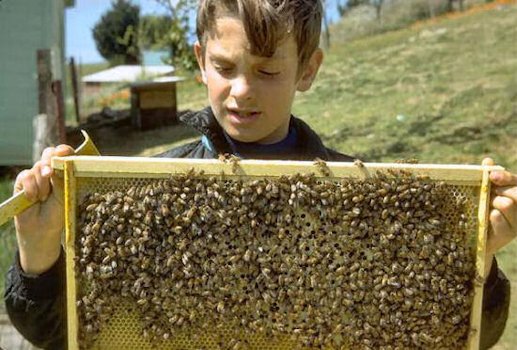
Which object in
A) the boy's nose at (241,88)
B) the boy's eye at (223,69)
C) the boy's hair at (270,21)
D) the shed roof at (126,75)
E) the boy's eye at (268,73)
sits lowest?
the shed roof at (126,75)

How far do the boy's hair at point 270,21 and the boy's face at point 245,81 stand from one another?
0.03 metres

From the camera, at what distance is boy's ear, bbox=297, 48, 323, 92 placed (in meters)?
2.45

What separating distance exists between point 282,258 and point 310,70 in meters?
0.83

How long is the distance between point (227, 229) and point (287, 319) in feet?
0.99

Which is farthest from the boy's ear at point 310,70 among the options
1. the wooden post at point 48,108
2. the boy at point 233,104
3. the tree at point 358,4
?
the tree at point 358,4

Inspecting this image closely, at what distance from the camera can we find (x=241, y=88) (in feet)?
7.17

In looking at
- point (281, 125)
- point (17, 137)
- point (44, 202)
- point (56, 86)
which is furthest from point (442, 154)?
point (44, 202)

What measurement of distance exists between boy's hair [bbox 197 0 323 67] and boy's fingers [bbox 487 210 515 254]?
2.69 feet

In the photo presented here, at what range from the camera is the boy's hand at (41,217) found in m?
1.97

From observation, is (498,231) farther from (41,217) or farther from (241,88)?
(41,217)

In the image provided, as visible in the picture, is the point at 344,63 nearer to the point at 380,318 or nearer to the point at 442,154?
the point at 442,154

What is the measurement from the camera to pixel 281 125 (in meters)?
2.44

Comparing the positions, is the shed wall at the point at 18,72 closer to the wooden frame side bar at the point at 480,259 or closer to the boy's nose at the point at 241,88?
the boy's nose at the point at 241,88

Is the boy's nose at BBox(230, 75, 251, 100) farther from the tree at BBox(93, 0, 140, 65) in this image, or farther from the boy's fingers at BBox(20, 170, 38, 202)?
the tree at BBox(93, 0, 140, 65)
